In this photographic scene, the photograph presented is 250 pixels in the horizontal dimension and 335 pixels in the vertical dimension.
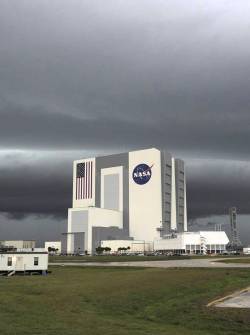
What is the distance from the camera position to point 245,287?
4375 centimetres

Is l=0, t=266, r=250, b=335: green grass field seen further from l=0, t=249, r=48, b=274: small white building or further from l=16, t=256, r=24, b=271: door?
l=16, t=256, r=24, b=271: door

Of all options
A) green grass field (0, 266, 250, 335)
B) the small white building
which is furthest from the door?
green grass field (0, 266, 250, 335)

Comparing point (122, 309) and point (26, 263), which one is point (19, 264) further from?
point (122, 309)

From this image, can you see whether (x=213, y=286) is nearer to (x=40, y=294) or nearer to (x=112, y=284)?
(x=112, y=284)

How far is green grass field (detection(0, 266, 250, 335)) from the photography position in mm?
24156

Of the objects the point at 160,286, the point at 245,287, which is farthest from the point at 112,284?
the point at 245,287

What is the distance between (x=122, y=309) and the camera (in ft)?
107

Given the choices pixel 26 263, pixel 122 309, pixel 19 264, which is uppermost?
pixel 26 263

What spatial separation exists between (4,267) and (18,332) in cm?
4925

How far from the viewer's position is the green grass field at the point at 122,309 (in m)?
24.2

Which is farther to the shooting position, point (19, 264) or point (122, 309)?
point (19, 264)

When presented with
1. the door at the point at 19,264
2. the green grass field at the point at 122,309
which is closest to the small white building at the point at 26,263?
the door at the point at 19,264

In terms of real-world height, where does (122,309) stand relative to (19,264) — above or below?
below

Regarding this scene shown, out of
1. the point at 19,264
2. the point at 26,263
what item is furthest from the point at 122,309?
the point at 19,264
